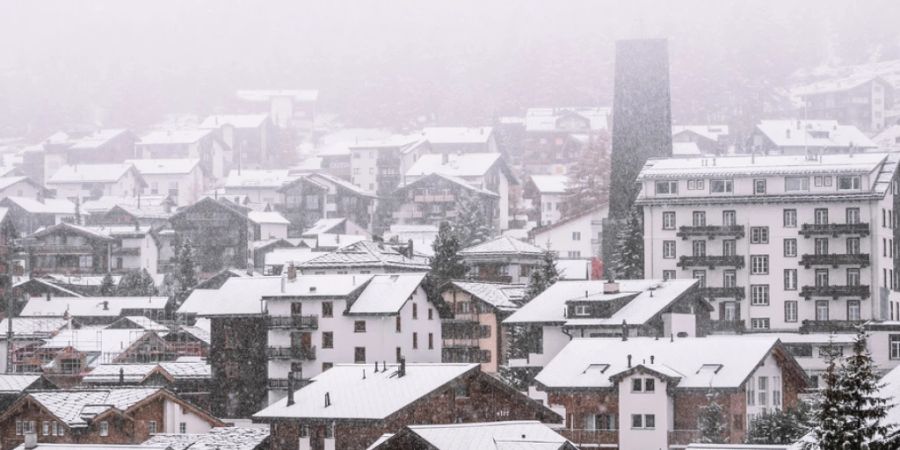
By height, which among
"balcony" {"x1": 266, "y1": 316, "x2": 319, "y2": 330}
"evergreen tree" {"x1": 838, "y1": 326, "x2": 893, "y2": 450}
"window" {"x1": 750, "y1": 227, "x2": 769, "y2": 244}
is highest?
"window" {"x1": 750, "y1": 227, "x2": 769, "y2": 244}

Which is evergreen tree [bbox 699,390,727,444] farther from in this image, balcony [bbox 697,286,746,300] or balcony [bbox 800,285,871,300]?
balcony [bbox 697,286,746,300]

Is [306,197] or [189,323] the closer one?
[189,323]

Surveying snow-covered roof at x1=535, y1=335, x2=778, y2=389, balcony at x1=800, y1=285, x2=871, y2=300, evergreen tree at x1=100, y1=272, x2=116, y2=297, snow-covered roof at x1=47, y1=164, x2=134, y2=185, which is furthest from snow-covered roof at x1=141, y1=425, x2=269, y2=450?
snow-covered roof at x1=47, y1=164, x2=134, y2=185

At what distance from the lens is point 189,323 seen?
91.9 metres

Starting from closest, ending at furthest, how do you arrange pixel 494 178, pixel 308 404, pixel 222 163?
pixel 308 404 → pixel 494 178 → pixel 222 163

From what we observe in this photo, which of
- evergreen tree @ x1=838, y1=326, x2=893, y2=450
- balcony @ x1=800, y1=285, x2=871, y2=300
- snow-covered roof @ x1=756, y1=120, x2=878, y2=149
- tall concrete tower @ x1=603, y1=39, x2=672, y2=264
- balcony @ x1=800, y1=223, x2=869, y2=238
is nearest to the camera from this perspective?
evergreen tree @ x1=838, y1=326, x2=893, y2=450

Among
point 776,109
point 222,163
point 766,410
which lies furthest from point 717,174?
point 776,109

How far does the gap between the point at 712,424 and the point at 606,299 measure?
1430 cm

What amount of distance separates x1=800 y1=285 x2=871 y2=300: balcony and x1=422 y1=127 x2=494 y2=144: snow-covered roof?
68.7 m

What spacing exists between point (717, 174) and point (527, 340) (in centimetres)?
1364

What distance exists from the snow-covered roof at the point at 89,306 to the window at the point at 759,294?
101ft

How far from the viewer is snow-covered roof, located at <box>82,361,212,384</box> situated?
248ft

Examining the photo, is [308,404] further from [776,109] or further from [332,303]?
[776,109]

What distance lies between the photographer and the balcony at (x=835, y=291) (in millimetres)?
76312
